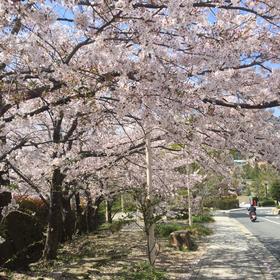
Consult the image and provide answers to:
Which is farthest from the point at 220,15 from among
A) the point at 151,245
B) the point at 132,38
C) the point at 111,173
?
the point at 111,173

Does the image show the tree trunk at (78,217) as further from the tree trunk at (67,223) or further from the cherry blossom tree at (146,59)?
the cherry blossom tree at (146,59)

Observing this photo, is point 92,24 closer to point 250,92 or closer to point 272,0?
point 272,0

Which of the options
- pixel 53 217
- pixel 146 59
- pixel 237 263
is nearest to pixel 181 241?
pixel 237 263

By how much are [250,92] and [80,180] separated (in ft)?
21.1

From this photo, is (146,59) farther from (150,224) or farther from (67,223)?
(67,223)

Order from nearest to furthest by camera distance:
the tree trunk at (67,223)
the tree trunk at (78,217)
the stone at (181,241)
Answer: the stone at (181,241)
the tree trunk at (67,223)
the tree trunk at (78,217)

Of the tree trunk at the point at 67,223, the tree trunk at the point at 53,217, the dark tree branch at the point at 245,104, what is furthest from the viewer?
A: the tree trunk at the point at 67,223

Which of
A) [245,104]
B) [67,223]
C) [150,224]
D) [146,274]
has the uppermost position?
[245,104]

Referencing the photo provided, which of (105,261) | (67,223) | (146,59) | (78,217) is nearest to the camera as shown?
(146,59)

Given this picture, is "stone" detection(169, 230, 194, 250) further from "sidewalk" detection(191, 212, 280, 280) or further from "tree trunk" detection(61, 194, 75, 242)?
"tree trunk" detection(61, 194, 75, 242)

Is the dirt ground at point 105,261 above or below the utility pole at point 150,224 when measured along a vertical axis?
below

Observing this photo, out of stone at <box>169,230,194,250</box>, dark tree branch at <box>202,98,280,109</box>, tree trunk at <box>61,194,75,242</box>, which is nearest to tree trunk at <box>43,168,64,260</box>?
tree trunk at <box>61,194,75,242</box>

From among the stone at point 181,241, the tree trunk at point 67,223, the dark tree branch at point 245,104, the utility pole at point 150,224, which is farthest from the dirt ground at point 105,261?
the dark tree branch at point 245,104

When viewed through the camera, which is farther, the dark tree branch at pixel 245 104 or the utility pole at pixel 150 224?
the utility pole at pixel 150 224
